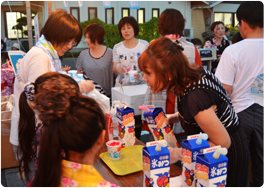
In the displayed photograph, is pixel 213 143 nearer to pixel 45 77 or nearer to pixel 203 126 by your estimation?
pixel 203 126

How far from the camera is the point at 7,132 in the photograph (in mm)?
2639

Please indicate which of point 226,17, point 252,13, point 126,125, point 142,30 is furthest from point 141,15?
point 126,125

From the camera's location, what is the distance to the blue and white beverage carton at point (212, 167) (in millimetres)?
878

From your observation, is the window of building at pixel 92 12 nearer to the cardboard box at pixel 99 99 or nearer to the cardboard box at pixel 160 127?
the cardboard box at pixel 99 99

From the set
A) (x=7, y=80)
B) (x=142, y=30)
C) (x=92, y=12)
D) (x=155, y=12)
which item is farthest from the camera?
(x=155, y=12)

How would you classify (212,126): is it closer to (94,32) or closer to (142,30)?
(94,32)

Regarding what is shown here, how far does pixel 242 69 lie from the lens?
166 centimetres

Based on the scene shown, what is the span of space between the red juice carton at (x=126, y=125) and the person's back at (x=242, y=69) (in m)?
0.75

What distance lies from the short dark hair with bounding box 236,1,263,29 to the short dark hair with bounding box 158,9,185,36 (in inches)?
31.5

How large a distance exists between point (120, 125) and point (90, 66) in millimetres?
1711

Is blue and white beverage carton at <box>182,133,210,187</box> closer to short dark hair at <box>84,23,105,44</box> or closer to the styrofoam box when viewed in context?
the styrofoam box

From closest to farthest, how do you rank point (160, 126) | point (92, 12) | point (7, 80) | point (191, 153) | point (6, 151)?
point (191, 153) → point (160, 126) → point (6, 151) → point (7, 80) → point (92, 12)

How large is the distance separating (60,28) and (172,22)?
122cm

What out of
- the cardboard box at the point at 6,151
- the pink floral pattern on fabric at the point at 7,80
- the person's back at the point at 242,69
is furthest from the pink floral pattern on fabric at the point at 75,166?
the pink floral pattern on fabric at the point at 7,80
